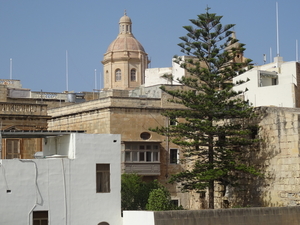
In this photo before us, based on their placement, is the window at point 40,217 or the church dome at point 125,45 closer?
the window at point 40,217

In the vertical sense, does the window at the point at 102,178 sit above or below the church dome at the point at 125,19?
below

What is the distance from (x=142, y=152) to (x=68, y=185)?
1170 cm

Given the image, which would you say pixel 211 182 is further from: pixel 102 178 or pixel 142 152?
A: pixel 102 178

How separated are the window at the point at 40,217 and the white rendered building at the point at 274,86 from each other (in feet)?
58.2

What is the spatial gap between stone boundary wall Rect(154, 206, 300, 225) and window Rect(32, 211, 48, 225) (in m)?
3.43

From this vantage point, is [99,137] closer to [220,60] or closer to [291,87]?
[220,60]

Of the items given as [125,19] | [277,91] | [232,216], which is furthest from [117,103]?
[125,19]

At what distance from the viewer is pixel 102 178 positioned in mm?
23000

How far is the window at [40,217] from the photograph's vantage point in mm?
21609

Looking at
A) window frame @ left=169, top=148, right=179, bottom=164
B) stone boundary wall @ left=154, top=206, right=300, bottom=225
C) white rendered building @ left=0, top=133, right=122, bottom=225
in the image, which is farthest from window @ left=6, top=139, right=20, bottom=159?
stone boundary wall @ left=154, top=206, right=300, bottom=225

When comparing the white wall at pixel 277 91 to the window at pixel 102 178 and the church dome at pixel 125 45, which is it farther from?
the church dome at pixel 125 45

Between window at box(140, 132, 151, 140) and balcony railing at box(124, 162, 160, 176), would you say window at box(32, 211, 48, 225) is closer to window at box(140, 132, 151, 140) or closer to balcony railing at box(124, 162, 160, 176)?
balcony railing at box(124, 162, 160, 176)

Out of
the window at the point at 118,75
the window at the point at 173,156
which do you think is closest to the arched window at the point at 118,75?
the window at the point at 118,75

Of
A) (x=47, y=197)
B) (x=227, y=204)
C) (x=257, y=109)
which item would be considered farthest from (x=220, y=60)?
(x=47, y=197)
